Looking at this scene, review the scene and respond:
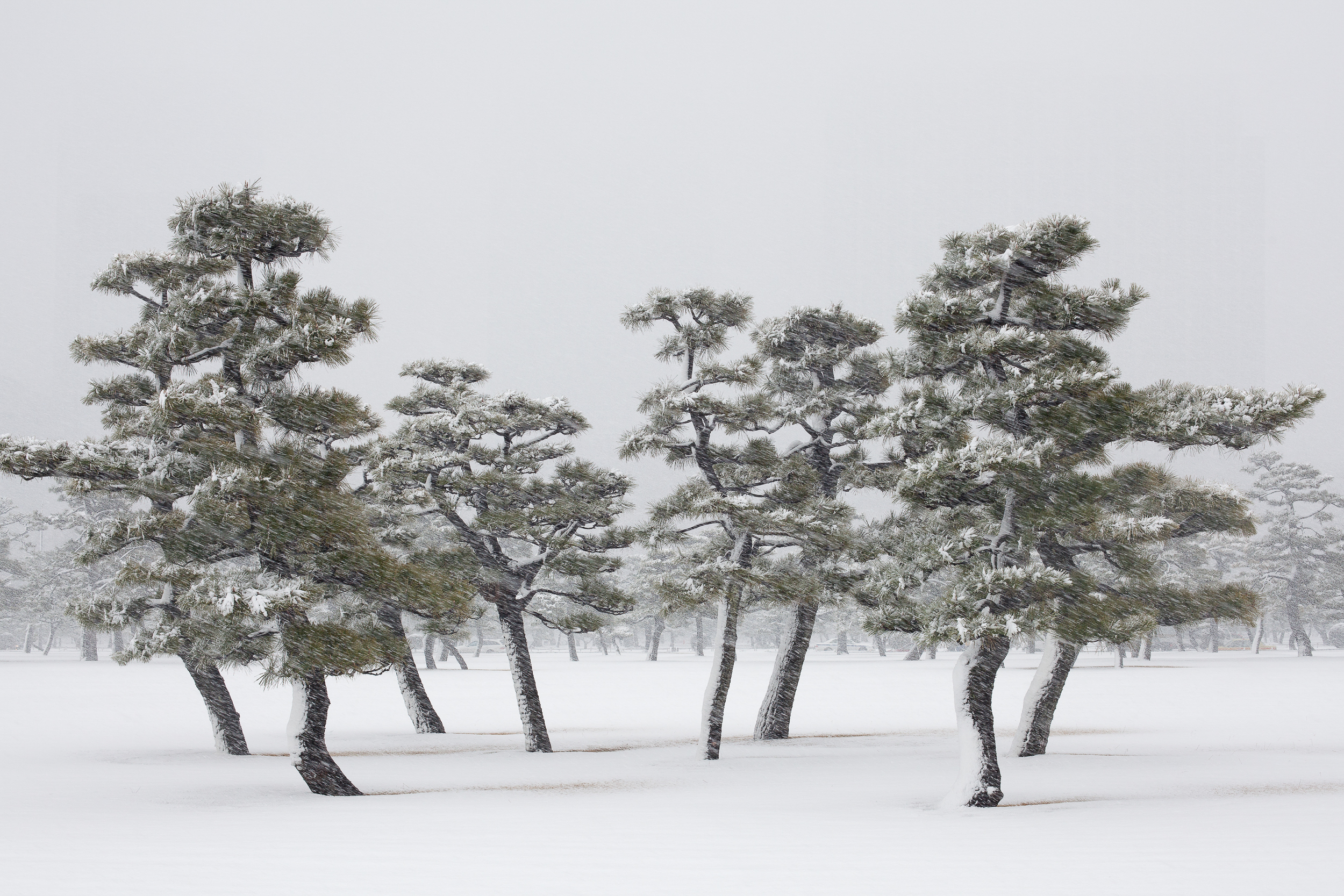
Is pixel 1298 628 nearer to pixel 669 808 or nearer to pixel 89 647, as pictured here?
pixel 669 808

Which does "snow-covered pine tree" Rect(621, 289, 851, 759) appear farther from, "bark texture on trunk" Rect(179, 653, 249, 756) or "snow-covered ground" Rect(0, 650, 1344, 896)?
"bark texture on trunk" Rect(179, 653, 249, 756)

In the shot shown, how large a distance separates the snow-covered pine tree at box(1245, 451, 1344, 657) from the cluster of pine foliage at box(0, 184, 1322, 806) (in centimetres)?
4797

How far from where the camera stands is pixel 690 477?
61.0ft

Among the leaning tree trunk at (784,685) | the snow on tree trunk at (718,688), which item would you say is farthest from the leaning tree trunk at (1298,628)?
the snow on tree trunk at (718,688)

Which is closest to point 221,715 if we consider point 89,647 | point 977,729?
point 977,729

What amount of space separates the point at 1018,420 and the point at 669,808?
6327 millimetres

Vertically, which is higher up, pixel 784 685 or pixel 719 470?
pixel 719 470

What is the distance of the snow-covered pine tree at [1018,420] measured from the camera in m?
10.9

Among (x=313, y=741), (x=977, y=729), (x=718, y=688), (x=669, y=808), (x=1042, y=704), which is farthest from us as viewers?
(x=718, y=688)

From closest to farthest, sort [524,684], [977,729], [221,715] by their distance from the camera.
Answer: [977,729] < [221,715] < [524,684]

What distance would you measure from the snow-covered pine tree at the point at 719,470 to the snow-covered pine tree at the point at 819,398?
26cm

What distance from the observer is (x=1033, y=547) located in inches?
468

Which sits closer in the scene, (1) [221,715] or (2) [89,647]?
(1) [221,715]

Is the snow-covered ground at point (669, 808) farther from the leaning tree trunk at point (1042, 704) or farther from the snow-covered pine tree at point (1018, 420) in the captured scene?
the snow-covered pine tree at point (1018, 420)
